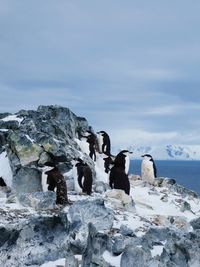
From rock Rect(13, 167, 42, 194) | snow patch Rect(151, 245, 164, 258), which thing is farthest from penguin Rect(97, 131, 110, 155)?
snow patch Rect(151, 245, 164, 258)

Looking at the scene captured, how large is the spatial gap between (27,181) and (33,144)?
2.06 meters

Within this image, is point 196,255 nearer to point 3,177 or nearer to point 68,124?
point 3,177

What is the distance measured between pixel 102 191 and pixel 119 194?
6.12ft

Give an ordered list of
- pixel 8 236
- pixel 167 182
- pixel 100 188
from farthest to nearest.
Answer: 1. pixel 167 182
2. pixel 100 188
3. pixel 8 236

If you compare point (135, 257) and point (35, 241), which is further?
point (35, 241)

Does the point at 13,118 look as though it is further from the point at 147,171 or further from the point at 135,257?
the point at 135,257

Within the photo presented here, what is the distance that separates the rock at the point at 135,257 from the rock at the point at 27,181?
707 cm

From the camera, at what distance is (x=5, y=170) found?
1742 cm

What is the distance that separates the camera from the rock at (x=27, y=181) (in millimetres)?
15516

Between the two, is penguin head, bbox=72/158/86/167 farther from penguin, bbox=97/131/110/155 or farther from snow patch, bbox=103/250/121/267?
snow patch, bbox=103/250/121/267

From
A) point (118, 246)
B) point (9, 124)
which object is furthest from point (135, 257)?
point (9, 124)

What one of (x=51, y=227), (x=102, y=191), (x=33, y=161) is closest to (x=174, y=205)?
(x=102, y=191)

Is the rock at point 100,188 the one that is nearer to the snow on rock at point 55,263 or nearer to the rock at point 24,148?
the rock at point 24,148

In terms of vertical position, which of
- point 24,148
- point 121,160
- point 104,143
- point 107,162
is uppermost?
point 104,143
